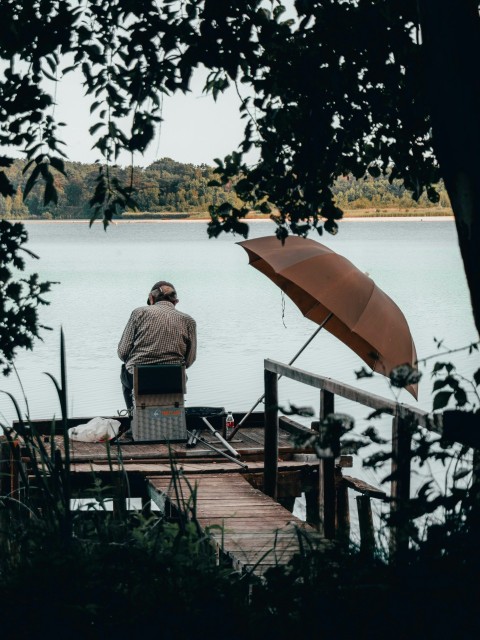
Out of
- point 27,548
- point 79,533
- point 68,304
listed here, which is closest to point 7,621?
point 27,548

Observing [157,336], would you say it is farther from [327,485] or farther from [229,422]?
[327,485]

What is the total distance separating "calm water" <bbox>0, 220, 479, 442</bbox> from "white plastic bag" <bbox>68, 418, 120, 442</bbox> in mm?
1266

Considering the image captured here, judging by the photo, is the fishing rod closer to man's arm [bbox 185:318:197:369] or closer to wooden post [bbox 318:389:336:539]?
man's arm [bbox 185:318:197:369]

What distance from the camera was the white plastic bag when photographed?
8.78 m

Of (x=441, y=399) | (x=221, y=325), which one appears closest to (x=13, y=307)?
(x=441, y=399)

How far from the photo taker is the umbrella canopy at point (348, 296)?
6867 mm

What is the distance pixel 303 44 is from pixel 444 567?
1.94m

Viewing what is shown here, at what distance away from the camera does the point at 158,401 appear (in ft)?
27.7

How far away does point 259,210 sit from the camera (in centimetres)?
384

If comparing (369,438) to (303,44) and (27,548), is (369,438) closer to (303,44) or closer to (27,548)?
(27,548)

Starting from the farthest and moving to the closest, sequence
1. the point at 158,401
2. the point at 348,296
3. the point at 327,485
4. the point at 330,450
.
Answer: the point at 158,401 < the point at 348,296 < the point at 327,485 < the point at 330,450

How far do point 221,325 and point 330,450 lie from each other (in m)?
26.9

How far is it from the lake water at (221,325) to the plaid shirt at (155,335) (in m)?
0.96

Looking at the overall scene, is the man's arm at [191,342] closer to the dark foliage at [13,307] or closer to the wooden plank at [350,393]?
the wooden plank at [350,393]
